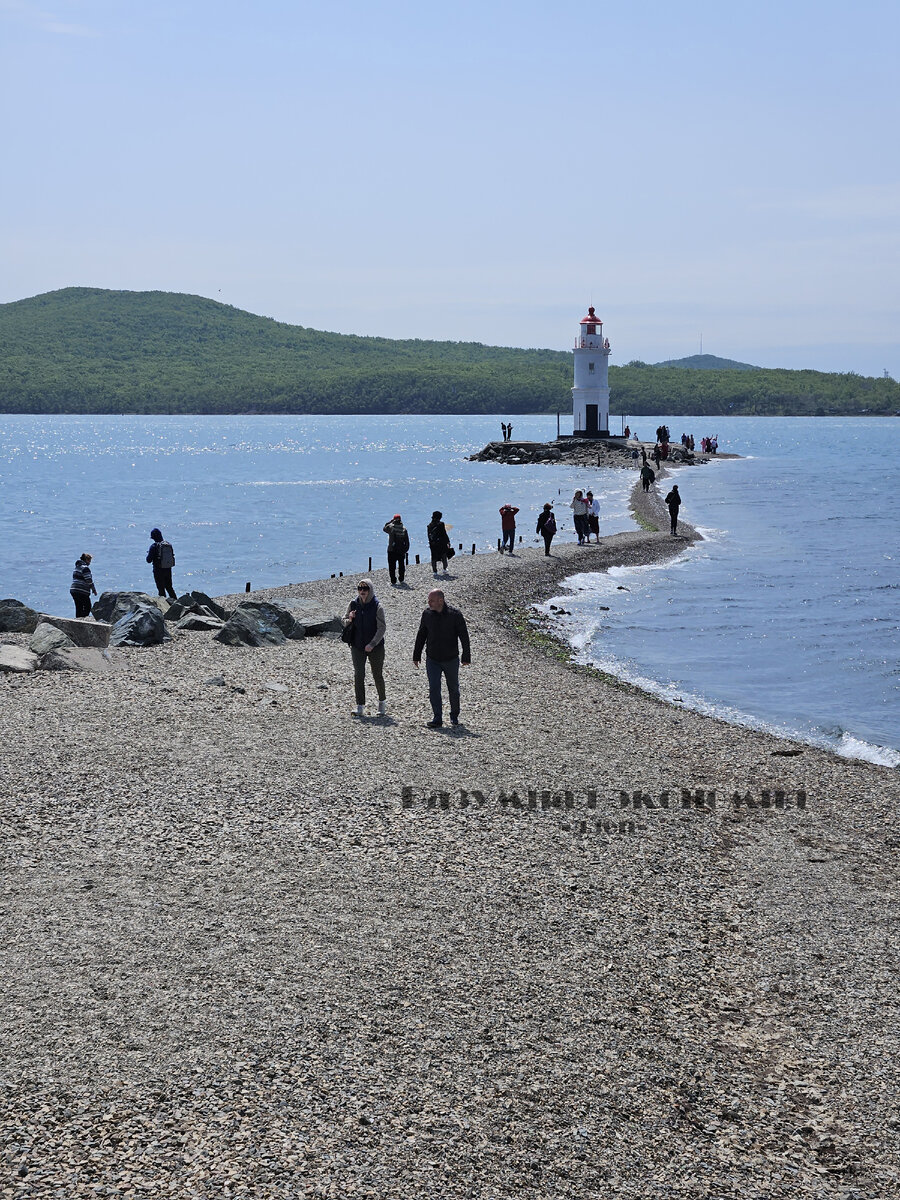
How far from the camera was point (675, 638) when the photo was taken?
86.0 ft

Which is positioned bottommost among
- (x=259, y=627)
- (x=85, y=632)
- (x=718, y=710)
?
(x=718, y=710)

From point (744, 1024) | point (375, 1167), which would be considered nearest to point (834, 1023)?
point (744, 1024)

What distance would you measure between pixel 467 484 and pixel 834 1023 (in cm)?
7542

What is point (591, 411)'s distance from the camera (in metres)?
94.4

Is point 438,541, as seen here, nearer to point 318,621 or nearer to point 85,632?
point 318,621

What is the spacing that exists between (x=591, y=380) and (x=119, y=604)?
231 ft

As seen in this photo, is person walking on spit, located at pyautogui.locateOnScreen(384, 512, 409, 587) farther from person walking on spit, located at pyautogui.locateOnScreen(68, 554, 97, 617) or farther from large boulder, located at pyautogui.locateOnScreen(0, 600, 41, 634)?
large boulder, located at pyautogui.locateOnScreen(0, 600, 41, 634)

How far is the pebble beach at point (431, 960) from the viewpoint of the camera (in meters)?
6.28

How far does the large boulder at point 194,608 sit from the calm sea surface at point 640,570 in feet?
25.6

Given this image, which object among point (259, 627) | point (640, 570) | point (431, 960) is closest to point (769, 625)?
point (640, 570)

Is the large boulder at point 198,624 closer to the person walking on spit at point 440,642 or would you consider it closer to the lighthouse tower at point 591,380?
the person walking on spit at point 440,642

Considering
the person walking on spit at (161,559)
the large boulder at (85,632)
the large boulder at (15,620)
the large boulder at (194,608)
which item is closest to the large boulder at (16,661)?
the large boulder at (85,632)

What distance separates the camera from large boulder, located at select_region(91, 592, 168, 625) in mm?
21969

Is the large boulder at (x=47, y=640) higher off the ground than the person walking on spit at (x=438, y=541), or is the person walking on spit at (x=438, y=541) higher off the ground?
the person walking on spit at (x=438, y=541)
